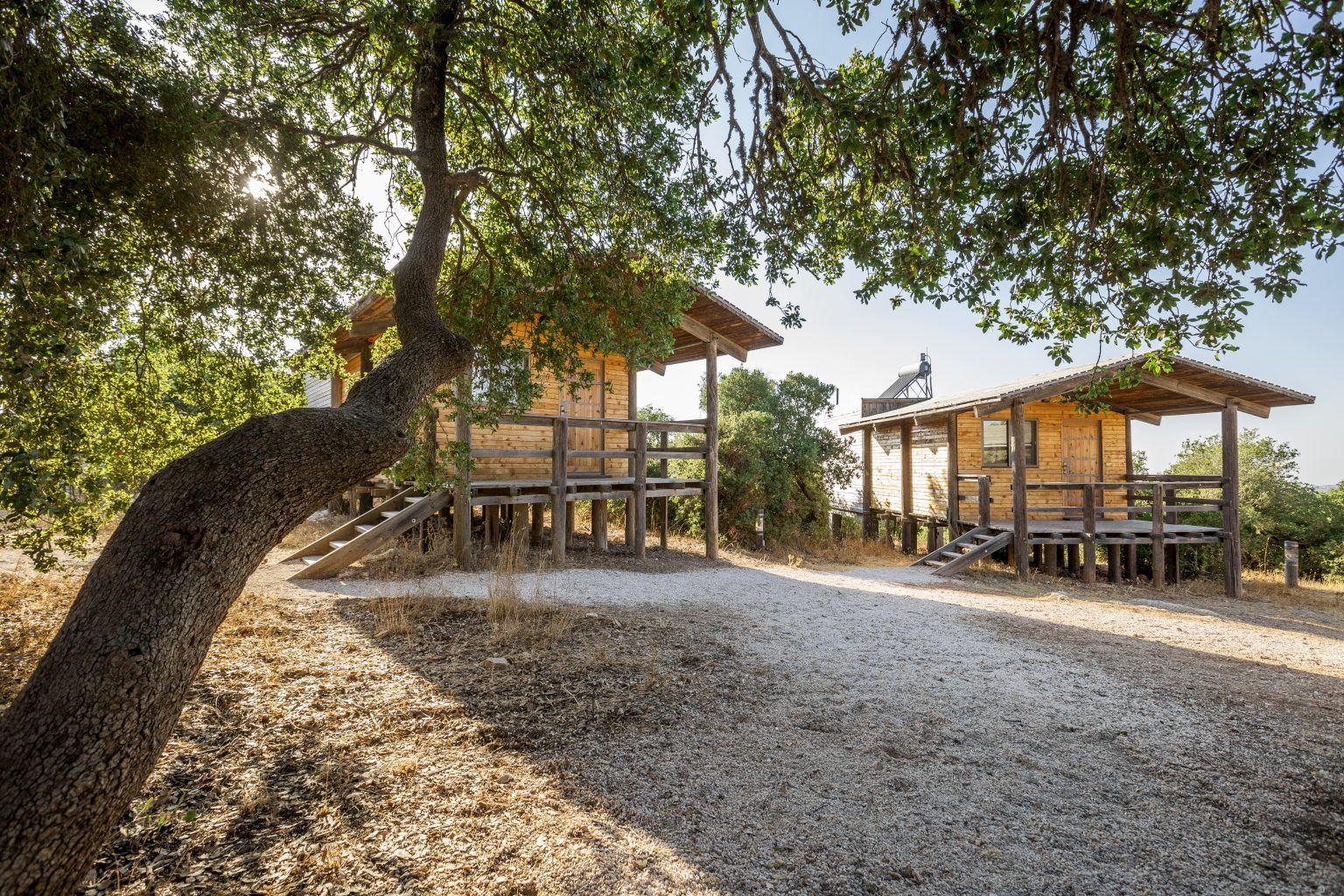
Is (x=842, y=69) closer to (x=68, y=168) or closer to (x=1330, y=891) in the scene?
(x=68, y=168)

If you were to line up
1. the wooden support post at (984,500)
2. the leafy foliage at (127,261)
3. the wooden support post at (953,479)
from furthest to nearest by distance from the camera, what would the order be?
the wooden support post at (953,479) → the wooden support post at (984,500) → the leafy foliage at (127,261)

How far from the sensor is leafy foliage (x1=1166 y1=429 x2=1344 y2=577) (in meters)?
17.9

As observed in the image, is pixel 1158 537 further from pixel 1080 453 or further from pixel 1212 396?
pixel 1080 453

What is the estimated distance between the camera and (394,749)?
3287mm

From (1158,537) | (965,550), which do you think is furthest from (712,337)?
(1158,537)

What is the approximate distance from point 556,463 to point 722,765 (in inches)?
295

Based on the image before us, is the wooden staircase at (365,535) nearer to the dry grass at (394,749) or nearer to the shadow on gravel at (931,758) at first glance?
the dry grass at (394,749)

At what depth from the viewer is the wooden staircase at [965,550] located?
41.0 ft

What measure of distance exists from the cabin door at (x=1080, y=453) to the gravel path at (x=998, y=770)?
10.5 meters

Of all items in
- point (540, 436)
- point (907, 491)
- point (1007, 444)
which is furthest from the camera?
point (907, 491)

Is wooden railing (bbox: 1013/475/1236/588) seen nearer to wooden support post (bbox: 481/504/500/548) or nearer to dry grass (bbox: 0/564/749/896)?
dry grass (bbox: 0/564/749/896)

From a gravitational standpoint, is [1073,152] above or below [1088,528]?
above

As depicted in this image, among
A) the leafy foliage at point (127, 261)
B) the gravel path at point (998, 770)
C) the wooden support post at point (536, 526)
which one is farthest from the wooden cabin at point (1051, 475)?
the leafy foliage at point (127, 261)

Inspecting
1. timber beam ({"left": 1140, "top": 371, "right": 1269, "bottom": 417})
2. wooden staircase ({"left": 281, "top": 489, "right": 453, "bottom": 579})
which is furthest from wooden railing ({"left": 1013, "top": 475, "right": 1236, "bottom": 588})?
wooden staircase ({"left": 281, "top": 489, "right": 453, "bottom": 579})
